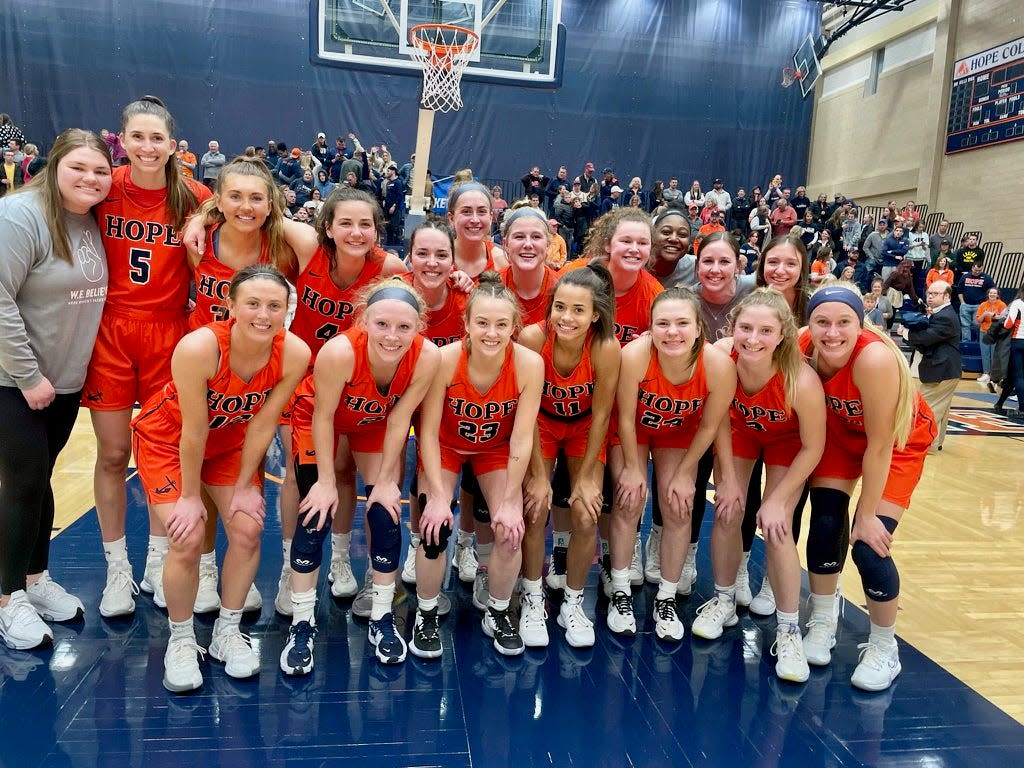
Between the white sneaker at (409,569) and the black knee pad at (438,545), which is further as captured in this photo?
the white sneaker at (409,569)

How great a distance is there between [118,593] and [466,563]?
5.47 feet

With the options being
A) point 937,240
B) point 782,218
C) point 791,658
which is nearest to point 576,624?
point 791,658

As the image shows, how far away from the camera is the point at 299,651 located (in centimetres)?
289

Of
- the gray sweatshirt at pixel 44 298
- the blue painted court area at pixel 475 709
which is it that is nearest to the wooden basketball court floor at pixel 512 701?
the blue painted court area at pixel 475 709

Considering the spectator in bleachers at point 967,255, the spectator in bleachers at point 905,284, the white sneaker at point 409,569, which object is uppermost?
the spectator in bleachers at point 967,255

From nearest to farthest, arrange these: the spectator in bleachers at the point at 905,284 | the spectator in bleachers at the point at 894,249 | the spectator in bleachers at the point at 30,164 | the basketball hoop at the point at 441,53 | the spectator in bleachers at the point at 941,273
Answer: the basketball hoop at the point at 441,53, the spectator in bleachers at the point at 30,164, the spectator in bleachers at the point at 941,273, the spectator in bleachers at the point at 905,284, the spectator in bleachers at the point at 894,249

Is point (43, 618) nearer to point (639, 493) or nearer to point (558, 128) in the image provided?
point (639, 493)

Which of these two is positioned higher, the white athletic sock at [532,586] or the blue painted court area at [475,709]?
the white athletic sock at [532,586]

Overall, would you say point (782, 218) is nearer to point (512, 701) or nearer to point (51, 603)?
point (512, 701)

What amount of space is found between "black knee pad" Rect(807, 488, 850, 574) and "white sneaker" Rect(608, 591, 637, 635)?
84cm

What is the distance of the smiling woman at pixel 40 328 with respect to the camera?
276 cm

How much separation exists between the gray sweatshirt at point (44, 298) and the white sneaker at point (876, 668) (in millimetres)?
3522

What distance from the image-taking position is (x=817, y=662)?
317 cm

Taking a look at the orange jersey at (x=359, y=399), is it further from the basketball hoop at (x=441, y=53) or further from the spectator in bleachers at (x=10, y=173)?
the spectator in bleachers at (x=10, y=173)
